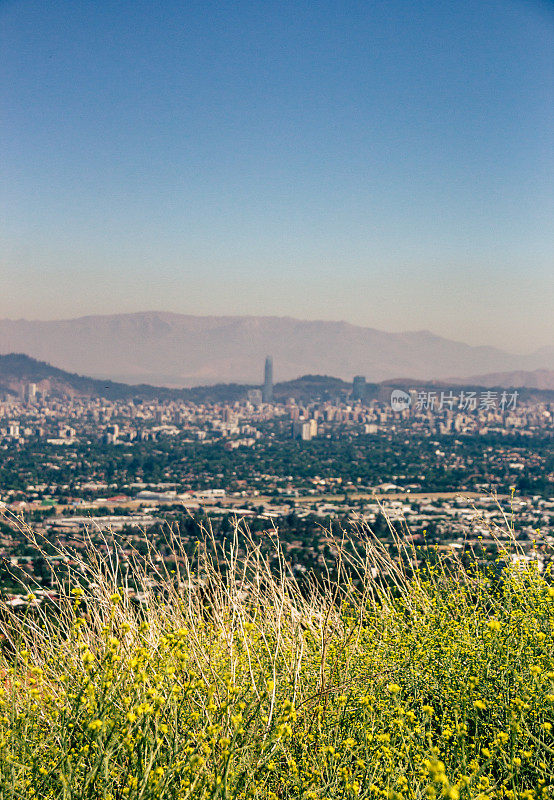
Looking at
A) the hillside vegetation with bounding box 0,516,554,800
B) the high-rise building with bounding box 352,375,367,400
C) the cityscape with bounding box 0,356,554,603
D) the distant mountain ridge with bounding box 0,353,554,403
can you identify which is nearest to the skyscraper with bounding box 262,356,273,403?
the cityscape with bounding box 0,356,554,603

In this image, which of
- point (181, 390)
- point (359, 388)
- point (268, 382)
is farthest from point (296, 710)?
point (268, 382)

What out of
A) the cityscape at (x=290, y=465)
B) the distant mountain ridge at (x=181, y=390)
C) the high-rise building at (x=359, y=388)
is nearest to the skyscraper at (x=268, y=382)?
the cityscape at (x=290, y=465)

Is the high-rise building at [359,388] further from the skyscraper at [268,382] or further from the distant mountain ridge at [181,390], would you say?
the skyscraper at [268,382]

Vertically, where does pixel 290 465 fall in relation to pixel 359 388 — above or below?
below

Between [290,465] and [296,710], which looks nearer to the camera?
[296,710]

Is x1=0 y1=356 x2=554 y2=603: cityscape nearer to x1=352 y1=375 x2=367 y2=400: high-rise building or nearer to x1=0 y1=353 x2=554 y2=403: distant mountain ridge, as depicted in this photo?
x1=352 y1=375 x2=367 y2=400: high-rise building

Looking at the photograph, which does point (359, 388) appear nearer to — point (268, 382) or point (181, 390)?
point (268, 382)
